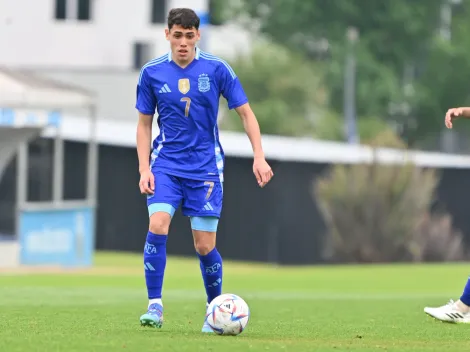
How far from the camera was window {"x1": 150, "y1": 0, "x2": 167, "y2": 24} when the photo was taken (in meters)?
69.3

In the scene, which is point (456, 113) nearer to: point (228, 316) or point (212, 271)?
point (212, 271)

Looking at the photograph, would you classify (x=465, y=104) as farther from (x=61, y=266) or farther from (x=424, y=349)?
(x=424, y=349)

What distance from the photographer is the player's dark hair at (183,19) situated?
11250 millimetres

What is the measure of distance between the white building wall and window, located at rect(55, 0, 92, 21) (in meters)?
0.27

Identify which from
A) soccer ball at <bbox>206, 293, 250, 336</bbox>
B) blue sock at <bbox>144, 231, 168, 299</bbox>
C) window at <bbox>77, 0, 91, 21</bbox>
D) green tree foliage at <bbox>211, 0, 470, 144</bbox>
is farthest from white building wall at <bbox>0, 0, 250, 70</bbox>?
soccer ball at <bbox>206, 293, 250, 336</bbox>

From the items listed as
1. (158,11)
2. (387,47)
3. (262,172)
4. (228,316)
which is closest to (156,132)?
(262,172)

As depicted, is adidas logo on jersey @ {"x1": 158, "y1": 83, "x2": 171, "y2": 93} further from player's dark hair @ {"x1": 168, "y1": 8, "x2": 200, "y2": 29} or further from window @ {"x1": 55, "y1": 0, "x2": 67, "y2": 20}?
window @ {"x1": 55, "y1": 0, "x2": 67, "y2": 20}

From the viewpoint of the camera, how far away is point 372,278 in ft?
90.1

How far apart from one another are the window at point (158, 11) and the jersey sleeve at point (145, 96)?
190 feet

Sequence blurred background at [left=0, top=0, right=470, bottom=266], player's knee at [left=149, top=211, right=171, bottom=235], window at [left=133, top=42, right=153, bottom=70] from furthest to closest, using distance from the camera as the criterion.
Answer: window at [left=133, top=42, right=153, bottom=70] < blurred background at [left=0, top=0, right=470, bottom=266] < player's knee at [left=149, top=211, right=171, bottom=235]

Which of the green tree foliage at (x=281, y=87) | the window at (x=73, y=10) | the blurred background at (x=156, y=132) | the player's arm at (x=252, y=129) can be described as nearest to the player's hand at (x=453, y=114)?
the player's arm at (x=252, y=129)

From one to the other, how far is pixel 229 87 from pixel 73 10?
182ft

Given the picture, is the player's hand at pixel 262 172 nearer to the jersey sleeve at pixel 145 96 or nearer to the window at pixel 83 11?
the jersey sleeve at pixel 145 96

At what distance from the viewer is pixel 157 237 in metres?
11.2
